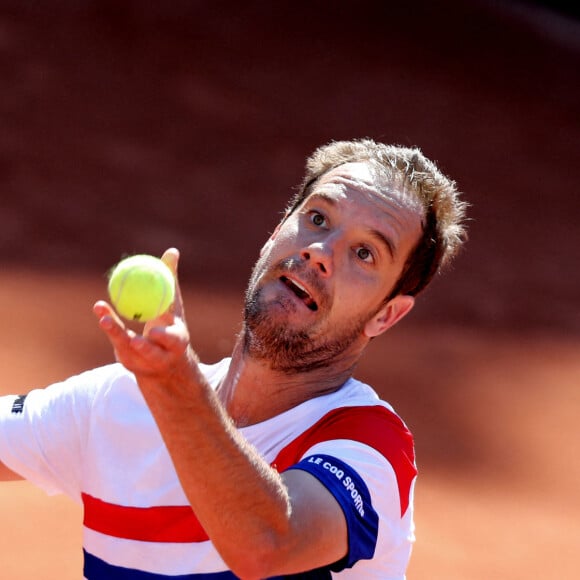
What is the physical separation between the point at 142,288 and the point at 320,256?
0.63 meters

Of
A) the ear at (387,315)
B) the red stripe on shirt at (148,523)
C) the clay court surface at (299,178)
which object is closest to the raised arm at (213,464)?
the red stripe on shirt at (148,523)

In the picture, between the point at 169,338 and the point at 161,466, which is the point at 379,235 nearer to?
the point at 161,466

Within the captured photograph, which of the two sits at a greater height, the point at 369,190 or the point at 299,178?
the point at 299,178

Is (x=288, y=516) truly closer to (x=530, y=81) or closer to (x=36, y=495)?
(x=36, y=495)

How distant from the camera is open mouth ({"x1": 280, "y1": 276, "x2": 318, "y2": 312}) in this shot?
2.63 metres

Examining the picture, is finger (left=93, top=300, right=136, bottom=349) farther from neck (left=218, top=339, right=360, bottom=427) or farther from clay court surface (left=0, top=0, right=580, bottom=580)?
clay court surface (left=0, top=0, right=580, bottom=580)

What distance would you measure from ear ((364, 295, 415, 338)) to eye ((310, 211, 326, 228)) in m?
0.26

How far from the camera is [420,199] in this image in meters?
2.80

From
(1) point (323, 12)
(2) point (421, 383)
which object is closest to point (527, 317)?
(2) point (421, 383)

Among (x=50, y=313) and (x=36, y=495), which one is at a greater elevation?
(x=50, y=313)

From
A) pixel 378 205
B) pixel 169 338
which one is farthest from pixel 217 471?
pixel 378 205

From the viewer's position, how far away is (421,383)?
5832 millimetres

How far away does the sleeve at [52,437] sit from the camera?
2727 millimetres

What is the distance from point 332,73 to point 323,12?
2.92 ft
